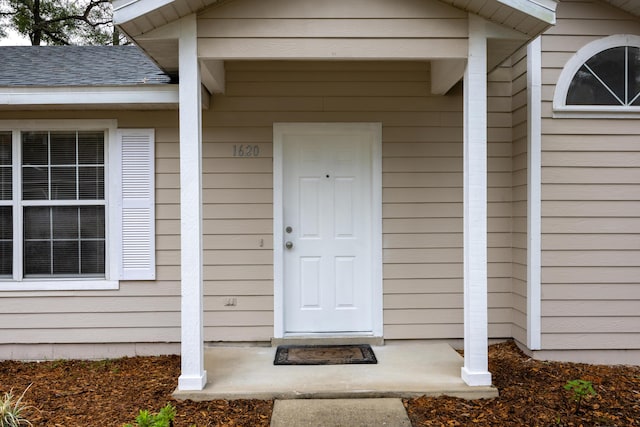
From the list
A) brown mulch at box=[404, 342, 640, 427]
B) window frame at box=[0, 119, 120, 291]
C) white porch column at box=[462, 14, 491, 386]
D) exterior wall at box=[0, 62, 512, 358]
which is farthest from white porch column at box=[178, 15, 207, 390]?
white porch column at box=[462, 14, 491, 386]

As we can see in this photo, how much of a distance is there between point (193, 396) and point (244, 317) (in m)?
1.19

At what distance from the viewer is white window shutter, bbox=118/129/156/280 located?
4355 millimetres

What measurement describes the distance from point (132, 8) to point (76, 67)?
6.46 feet

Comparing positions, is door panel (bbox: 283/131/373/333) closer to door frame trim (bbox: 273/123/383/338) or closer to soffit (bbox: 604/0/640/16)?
door frame trim (bbox: 273/123/383/338)

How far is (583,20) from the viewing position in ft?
13.6

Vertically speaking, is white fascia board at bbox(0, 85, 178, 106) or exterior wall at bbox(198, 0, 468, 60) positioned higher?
exterior wall at bbox(198, 0, 468, 60)

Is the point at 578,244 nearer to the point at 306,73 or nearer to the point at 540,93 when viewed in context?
the point at 540,93

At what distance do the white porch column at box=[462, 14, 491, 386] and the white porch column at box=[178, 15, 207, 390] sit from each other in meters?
1.91

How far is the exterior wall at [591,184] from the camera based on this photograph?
4.13 metres

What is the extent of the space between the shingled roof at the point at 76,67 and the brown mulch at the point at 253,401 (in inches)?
95.3

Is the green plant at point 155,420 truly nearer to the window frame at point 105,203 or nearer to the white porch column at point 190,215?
the white porch column at point 190,215

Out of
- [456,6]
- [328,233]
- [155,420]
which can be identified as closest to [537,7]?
[456,6]

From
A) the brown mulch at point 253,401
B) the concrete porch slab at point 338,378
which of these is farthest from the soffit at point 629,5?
the concrete porch slab at point 338,378

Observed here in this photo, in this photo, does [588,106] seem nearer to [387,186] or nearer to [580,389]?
[387,186]
